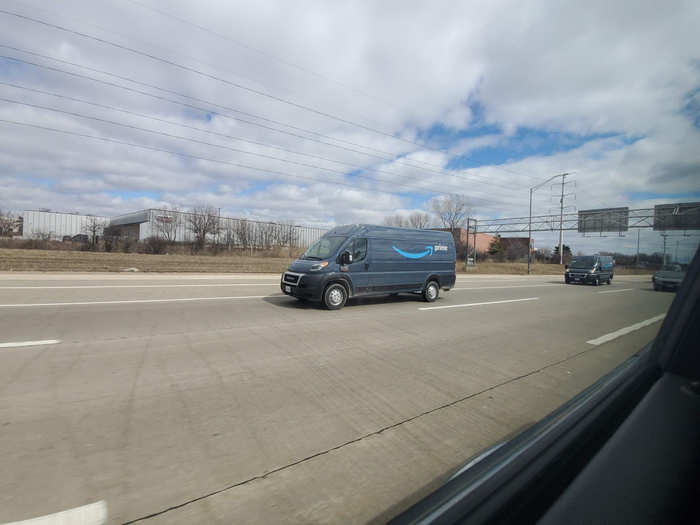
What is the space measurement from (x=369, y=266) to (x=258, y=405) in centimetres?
650

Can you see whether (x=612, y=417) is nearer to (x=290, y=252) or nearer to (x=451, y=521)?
(x=451, y=521)

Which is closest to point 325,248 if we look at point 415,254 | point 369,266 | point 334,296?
point 369,266

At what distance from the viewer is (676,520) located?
3.35 ft

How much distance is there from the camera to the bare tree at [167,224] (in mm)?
29006

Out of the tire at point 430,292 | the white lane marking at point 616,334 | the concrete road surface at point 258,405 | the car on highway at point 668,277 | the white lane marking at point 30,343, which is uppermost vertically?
the car on highway at point 668,277

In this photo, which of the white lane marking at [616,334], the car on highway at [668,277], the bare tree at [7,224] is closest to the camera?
the car on highway at [668,277]

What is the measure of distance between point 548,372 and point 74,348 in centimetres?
685

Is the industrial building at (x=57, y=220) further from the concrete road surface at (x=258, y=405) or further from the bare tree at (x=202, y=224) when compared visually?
the concrete road surface at (x=258, y=405)

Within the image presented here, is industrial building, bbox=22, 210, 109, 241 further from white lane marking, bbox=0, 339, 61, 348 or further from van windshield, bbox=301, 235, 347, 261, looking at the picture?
white lane marking, bbox=0, 339, 61, 348

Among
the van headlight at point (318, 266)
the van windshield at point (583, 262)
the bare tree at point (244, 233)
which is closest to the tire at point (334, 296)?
the van headlight at point (318, 266)

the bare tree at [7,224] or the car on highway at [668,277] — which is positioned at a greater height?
the bare tree at [7,224]

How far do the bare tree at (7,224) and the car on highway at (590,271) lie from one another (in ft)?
140

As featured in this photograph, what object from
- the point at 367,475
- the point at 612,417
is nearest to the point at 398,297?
the point at 367,475

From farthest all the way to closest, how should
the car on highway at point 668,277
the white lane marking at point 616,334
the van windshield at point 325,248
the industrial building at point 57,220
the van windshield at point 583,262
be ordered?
the industrial building at point 57,220
the van windshield at point 583,262
the van windshield at point 325,248
the white lane marking at point 616,334
the car on highway at point 668,277
